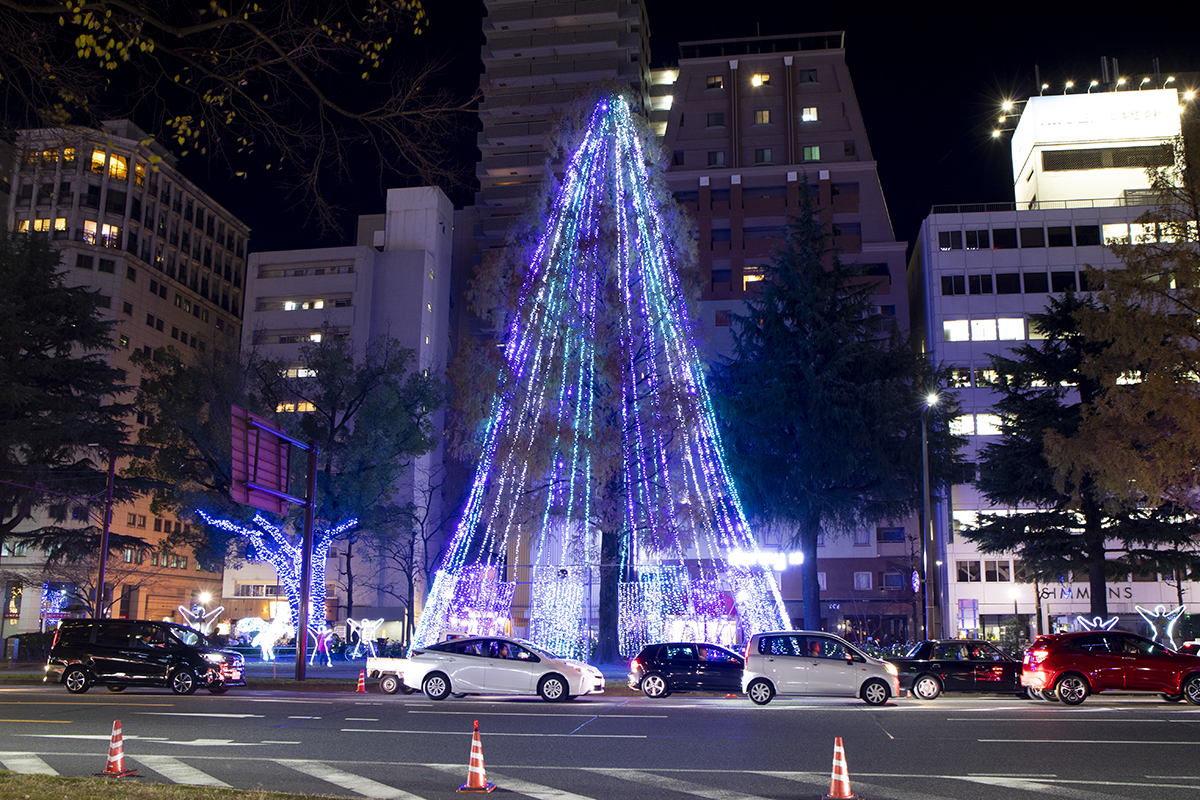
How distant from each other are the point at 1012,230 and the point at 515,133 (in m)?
51.0

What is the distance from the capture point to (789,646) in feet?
71.0

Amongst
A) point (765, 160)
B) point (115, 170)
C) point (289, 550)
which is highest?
point (115, 170)

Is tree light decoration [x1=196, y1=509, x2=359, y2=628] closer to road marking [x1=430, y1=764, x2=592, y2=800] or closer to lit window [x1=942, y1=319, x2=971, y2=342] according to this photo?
road marking [x1=430, y1=764, x2=592, y2=800]

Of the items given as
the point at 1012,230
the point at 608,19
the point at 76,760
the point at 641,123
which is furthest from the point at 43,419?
the point at 608,19

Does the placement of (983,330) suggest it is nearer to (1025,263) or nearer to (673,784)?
(1025,263)

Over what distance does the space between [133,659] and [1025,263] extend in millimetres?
55712

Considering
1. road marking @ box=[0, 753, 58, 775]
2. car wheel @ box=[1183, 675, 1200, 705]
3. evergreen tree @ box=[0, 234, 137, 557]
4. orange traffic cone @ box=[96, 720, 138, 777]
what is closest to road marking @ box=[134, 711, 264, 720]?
road marking @ box=[0, 753, 58, 775]

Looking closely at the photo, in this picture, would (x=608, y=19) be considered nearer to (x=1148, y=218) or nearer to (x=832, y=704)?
(x=1148, y=218)

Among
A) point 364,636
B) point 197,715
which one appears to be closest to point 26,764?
point 197,715

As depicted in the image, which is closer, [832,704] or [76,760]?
[76,760]

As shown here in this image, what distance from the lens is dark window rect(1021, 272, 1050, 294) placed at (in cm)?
5991

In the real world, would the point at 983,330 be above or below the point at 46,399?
above

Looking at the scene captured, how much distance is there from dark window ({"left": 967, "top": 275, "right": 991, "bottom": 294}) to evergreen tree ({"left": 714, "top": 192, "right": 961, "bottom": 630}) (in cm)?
2710

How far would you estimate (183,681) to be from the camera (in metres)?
23.5
